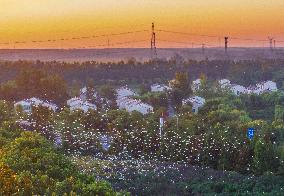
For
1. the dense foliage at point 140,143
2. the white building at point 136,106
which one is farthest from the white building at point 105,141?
the white building at point 136,106

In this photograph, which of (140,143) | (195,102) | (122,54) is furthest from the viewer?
(122,54)

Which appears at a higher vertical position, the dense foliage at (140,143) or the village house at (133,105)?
the dense foliage at (140,143)

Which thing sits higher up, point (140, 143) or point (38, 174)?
point (38, 174)

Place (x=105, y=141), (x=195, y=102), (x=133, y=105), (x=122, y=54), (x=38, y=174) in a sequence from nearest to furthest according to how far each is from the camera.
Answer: (x=38, y=174)
(x=105, y=141)
(x=133, y=105)
(x=195, y=102)
(x=122, y=54)

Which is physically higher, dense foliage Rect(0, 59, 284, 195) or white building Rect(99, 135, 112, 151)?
dense foliage Rect(0, 59, 284, 195)

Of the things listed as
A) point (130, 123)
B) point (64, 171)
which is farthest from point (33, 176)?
point (130, 123)

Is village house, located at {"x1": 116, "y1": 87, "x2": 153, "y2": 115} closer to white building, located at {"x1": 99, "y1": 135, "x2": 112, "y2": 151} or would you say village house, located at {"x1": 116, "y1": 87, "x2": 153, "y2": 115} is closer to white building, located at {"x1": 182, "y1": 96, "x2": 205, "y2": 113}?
white building, located at {"x1": 182, "y1": 96, "x2": 205, "y2": 113}

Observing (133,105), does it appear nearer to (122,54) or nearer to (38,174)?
(38,174)

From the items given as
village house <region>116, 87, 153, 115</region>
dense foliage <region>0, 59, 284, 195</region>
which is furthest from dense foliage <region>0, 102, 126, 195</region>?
village house <region>116, 87, 153, 115</region>

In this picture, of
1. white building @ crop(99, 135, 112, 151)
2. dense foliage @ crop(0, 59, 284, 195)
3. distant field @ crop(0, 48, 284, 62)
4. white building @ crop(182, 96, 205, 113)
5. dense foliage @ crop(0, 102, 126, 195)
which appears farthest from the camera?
distant field @ crop(0, 48, 284, 62)

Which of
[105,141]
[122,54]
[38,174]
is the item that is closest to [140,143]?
[105,141]

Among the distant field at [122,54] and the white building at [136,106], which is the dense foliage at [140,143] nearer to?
the white building at [136,106]

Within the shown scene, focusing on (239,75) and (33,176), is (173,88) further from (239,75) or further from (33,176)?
(33,176)
